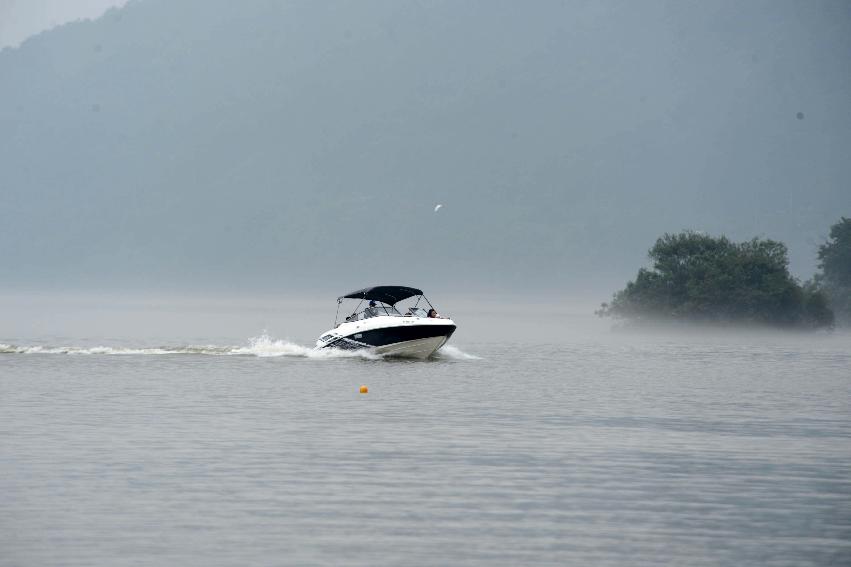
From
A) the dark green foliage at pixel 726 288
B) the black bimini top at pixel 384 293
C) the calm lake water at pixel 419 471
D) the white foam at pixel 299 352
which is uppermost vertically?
the dark green foliage at pixel 726 288

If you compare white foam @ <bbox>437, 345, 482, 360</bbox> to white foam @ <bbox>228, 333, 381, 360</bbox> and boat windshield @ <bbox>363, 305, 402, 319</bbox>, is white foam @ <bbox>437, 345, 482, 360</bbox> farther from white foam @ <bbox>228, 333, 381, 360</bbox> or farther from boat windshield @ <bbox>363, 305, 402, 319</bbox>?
white foam @ <bbox>228, 333, 381, 360</bbox>

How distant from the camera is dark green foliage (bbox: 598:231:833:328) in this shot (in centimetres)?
12169

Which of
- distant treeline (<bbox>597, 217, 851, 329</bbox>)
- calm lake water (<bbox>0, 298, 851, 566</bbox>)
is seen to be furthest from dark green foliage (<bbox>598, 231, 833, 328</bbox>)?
calm lake water (<bbox>0, 298, 851, 566</bbox>)

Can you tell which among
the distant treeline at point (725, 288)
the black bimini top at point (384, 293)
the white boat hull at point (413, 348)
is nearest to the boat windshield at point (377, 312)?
the black bimini top at point (384, 293)

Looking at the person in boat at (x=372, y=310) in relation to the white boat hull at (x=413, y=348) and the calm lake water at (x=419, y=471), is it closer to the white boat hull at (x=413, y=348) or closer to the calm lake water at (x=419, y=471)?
the white boat hull at (x=413, y=348)

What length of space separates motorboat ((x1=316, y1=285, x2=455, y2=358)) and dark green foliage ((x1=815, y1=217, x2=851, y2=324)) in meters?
96.8

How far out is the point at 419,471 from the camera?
2750 cm

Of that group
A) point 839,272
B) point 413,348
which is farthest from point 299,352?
point 839,272

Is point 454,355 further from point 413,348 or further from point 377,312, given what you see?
point 377,312

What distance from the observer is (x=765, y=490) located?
2556 cm

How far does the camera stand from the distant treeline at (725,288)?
122 m

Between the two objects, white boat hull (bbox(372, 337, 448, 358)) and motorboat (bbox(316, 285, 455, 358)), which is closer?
motorboat (bbox(316, 285, 455, 358))

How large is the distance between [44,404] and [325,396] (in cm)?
935

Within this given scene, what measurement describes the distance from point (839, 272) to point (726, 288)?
127 feet
